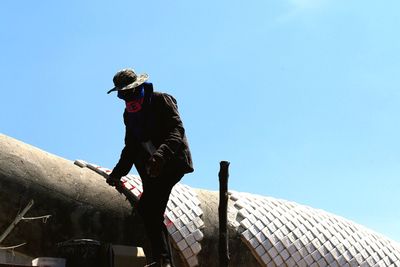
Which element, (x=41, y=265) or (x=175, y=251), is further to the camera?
(x=175, y=251)

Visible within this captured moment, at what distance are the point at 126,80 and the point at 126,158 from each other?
21.2 inches

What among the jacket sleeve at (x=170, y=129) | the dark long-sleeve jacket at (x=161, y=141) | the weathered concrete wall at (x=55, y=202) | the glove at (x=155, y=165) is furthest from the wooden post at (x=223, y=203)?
the weathered concrete wall at (x=55, y=202)

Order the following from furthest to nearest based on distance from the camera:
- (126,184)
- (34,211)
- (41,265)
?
(126,184) → (34,211) → (41,265)

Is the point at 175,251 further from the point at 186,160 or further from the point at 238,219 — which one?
the point at 186,160

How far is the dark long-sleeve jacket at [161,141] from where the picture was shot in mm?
4738

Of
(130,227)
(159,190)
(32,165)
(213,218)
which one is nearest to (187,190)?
(213,218)

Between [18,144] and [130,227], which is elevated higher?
[18,144]

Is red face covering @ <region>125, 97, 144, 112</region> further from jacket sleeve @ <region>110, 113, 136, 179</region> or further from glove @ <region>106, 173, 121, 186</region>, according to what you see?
glove @ <region>106, 173, 121, 186</region>

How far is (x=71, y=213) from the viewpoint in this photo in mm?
5918

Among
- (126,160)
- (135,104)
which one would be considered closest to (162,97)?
(135,104)

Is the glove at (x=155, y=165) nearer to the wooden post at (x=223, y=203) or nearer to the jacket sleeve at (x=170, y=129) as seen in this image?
the jacket sleeve at (x=170, y=129)

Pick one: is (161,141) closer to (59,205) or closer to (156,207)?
(156,207)

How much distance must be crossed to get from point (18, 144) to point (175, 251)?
1378mm

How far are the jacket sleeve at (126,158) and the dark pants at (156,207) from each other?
0.27m
